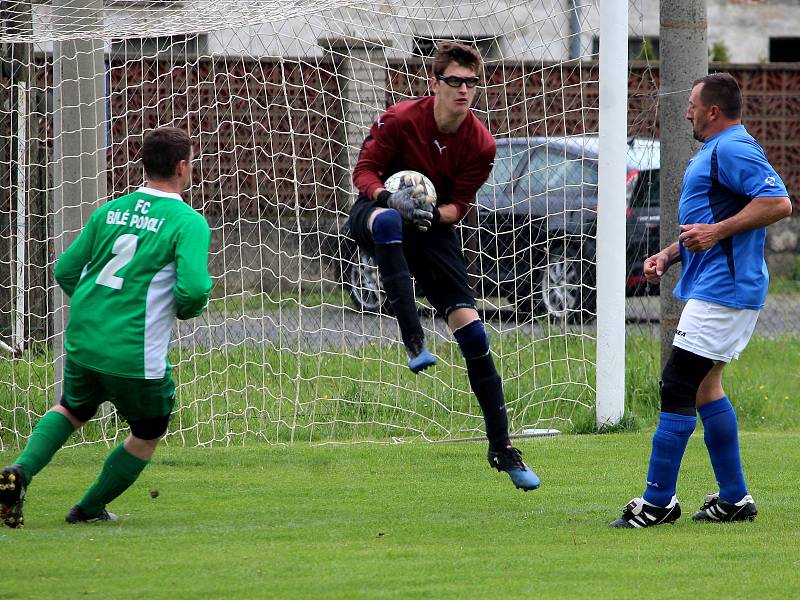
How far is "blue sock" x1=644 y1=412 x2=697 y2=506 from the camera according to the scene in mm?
5727

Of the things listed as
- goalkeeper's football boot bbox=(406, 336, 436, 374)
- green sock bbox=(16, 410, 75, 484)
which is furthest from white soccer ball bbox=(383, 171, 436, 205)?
green sock bbox=(16, 410, 75, 484)

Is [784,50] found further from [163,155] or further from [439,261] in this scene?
[163,155]

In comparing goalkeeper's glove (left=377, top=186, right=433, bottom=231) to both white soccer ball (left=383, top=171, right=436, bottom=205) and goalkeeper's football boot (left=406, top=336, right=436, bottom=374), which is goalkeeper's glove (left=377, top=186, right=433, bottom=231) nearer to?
white soccer ball (left=383, top=171, right=436, bottom=205)

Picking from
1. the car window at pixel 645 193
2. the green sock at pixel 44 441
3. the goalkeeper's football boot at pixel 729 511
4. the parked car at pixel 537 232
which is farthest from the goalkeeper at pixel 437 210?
the car window at pixel 645 193

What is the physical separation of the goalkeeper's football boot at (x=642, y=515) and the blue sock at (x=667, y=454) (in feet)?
0.09

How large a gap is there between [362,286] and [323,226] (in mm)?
529

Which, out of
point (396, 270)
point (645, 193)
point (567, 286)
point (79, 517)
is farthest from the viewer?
point (645, 193)

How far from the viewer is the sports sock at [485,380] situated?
20.5 feet

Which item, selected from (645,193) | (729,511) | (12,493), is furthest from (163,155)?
(645,193)

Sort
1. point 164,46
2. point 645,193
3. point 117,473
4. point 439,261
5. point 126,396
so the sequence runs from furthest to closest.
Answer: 1. point 645,193
2. point 164,46
3. point 439,261
4. point 117,473
5. point 126,396

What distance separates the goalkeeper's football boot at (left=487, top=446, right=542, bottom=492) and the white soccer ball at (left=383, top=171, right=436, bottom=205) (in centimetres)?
126

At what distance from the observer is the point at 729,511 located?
588 centimetres

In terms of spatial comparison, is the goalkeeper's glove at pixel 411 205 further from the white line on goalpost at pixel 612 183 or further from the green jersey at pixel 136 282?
the white line on goalpost at pixel 612 183

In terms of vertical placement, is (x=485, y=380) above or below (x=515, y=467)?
above
